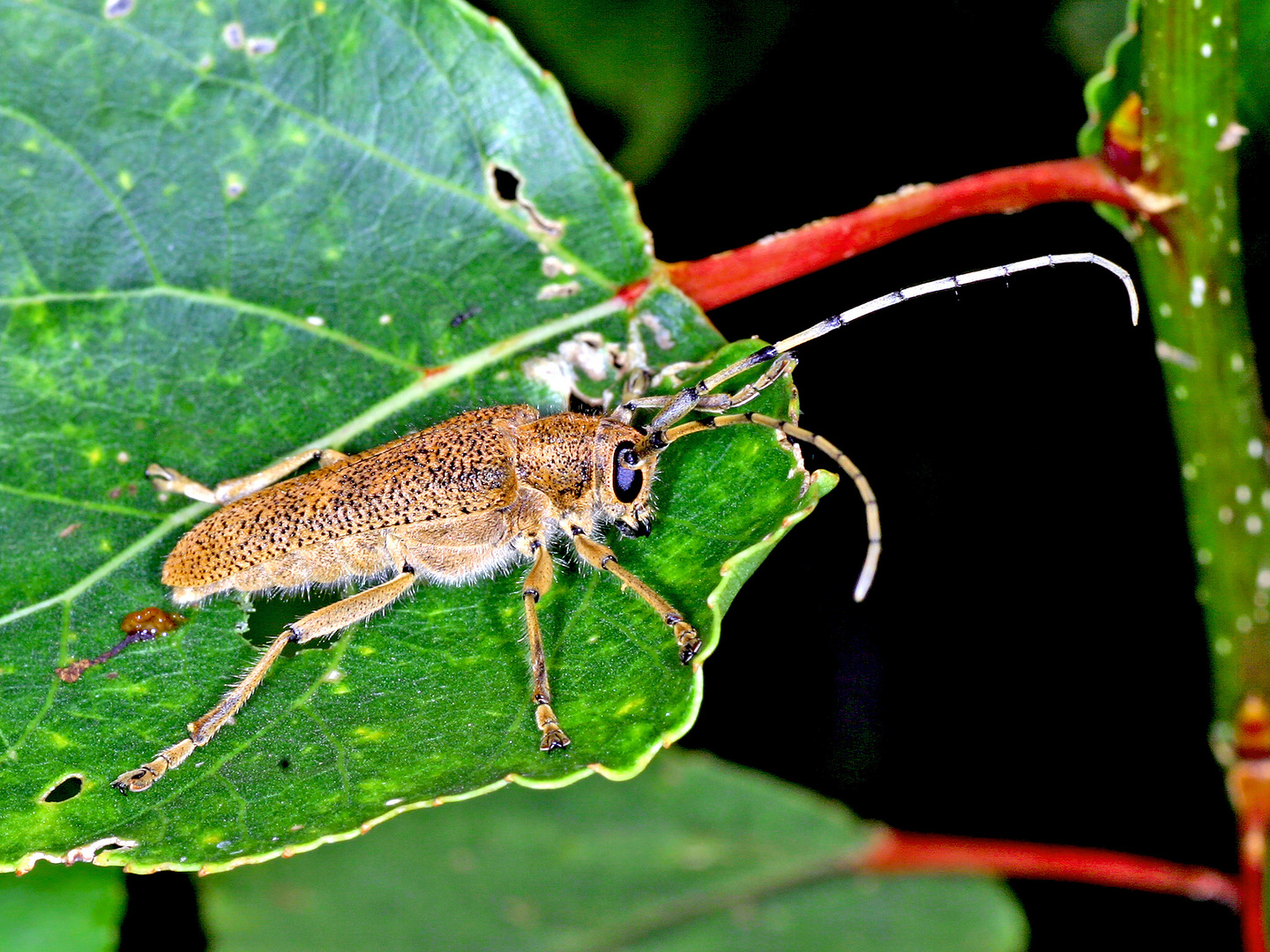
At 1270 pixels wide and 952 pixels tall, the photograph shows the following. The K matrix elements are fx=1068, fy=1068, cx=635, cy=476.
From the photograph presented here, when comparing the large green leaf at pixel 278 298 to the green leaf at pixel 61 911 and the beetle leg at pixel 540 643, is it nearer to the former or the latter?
the beetle leg at pixel 540 643

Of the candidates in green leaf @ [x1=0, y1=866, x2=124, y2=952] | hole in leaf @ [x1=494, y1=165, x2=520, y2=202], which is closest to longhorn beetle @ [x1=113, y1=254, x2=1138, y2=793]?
hole in leaf @ [x1=494, y1=165, x2=520, y2=202]

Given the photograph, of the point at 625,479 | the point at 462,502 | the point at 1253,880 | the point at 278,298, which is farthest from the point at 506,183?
the point at 1253,880

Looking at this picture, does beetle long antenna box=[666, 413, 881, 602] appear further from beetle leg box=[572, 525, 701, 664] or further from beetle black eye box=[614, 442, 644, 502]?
beetle leg box=[572, 525, 701, 664]

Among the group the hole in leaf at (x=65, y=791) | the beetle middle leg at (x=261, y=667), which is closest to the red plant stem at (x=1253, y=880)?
the beetle middle leg at (x=261, y=667)

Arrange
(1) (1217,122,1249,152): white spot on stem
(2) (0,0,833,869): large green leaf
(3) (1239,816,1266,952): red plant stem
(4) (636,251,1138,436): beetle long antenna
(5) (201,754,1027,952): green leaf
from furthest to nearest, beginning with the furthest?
(5) (201,754,1027,952): green leaf < (4) (636,251,1138,436): beetle long antenna < (2) (0,0,833,869): large green leaf < (1) (1217,122,1249,152): white spot on stem < (3) (1239,816,1266,952): red plant stem

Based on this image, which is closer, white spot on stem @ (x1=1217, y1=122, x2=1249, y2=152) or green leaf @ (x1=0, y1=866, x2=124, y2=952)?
white spot on stem @ (x1=1217, y1=122, x2=1249, y2=152)
